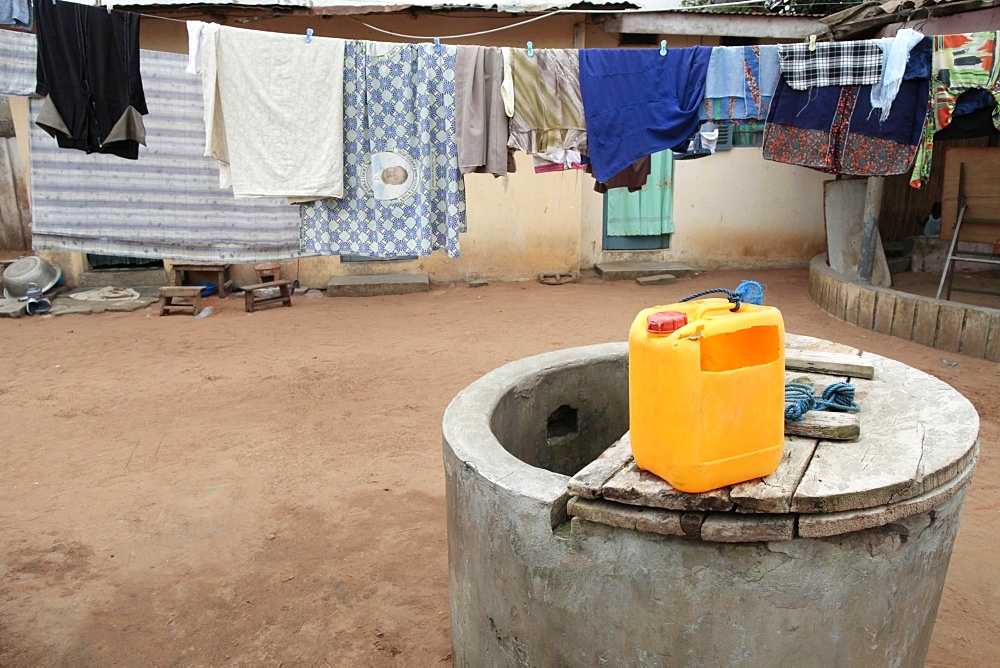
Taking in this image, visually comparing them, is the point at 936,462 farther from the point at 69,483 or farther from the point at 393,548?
the point at 69,483

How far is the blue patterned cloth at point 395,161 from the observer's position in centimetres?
393

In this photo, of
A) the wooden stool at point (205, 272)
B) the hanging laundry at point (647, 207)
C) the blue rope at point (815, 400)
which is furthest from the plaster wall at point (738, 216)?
the blue rope at point (815, 400)

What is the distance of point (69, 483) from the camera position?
4277 mm

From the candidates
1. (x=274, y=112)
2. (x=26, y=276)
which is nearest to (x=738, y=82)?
(x=274, y=112)

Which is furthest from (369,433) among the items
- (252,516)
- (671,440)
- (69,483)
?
(671,440)

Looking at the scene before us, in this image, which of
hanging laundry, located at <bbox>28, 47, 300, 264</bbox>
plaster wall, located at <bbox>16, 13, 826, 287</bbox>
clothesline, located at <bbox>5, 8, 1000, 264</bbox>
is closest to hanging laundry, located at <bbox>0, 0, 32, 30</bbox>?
clothesline, located at <bbox>5, 8, 1000, 264</bbox>

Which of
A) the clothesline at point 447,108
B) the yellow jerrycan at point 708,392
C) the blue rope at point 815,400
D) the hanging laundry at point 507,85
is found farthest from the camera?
the hanging laundry at point 507,85

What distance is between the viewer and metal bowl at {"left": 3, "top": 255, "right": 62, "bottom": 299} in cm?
859

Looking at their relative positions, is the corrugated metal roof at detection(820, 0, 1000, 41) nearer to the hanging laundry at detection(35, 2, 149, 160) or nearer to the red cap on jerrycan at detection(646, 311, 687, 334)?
the red cap on jerrycan at detection(646, 311, 687, 334)

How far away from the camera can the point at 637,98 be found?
4.06 m

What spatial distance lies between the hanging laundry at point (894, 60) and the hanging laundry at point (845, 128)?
18 cm

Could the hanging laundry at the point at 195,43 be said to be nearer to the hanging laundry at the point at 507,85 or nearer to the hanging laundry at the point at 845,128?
the hanging laundry at the point at 507,85

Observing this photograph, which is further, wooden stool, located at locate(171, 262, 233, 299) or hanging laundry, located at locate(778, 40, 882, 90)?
wooden stool, located at locate(171, 262, 233, 299)

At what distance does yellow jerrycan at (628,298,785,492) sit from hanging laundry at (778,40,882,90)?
10.2 ft
